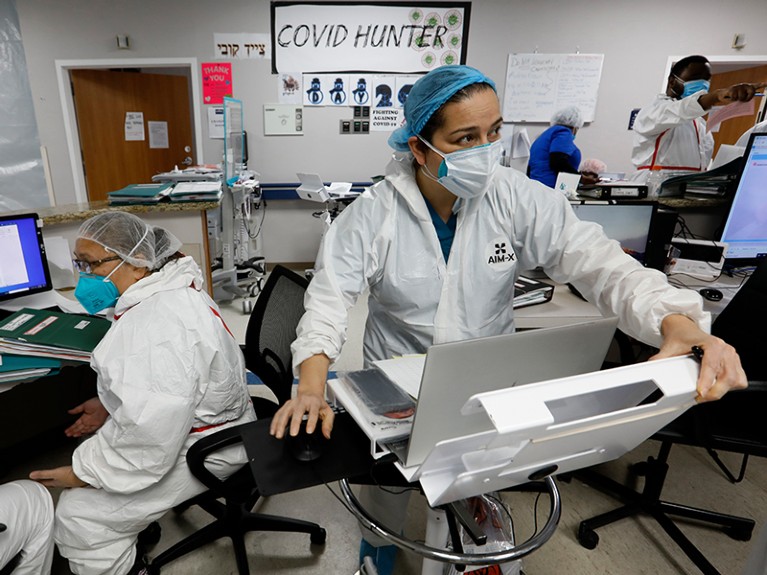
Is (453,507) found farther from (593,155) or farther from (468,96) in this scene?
(593,155)

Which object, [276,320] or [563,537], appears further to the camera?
[563,537]

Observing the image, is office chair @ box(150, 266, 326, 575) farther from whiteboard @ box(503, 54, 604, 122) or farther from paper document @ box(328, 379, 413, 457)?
whiteboard @ box(503, 54, 604, 122)

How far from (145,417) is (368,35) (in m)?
4.19

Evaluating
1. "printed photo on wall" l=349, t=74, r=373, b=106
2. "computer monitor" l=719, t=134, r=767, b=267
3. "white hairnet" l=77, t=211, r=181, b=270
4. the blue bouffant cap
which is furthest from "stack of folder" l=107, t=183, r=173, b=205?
"computer monitor" l=719, t=134, r=767, b=267

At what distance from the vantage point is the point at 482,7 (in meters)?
4.20

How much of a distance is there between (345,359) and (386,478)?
206cm

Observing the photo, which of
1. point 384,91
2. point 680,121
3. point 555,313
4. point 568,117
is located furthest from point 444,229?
point 384,91

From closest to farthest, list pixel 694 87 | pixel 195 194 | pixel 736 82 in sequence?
pixel 694 87, pixel 195 194, pixel 736 82

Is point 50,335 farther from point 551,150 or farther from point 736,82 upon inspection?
point 736,82

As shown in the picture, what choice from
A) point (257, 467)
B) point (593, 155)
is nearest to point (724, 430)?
point (257, 467)

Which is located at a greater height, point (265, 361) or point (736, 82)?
point (736, 82)

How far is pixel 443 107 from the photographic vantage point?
3.41 feet

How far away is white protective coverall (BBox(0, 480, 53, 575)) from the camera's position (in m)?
1.08

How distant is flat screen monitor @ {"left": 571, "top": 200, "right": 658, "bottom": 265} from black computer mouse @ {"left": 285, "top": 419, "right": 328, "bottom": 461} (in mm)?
1514
